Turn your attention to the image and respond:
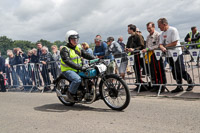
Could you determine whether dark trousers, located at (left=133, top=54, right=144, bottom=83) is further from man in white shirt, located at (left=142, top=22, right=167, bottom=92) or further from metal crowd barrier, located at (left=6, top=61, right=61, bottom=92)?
metal crowd barrier, located at (left=6, top=61, right=61, bottom=92)

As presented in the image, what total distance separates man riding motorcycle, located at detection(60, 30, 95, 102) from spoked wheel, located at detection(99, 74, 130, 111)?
2.07ft

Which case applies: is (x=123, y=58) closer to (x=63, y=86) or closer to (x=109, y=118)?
(x=63, y=86)

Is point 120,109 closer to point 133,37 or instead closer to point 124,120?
point 124,120

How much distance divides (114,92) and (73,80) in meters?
1.05

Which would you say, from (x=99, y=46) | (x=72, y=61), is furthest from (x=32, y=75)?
(x=72, y=61)

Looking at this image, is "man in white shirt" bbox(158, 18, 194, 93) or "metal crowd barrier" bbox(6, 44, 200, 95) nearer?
"man in white shirt" bbox(158, 18, 194, 93)

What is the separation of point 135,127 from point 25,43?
5842 inches

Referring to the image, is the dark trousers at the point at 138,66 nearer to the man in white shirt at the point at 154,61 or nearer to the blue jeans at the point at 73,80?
the man in white shirt at the point at 154,61

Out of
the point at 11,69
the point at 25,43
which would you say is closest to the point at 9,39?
the point at 25,43

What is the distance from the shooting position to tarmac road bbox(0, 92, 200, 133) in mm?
3662

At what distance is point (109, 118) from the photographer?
170 inches

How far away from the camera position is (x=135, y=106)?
523 centimetres

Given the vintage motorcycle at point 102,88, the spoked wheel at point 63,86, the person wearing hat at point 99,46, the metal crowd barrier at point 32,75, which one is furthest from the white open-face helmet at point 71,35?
the metal crowd barrier at point 32,75

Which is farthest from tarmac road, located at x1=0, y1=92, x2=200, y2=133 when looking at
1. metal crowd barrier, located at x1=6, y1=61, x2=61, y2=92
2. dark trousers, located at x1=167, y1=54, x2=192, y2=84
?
metal crowd barrier, located at x1=6, y1=61, x2=61, y2=92
